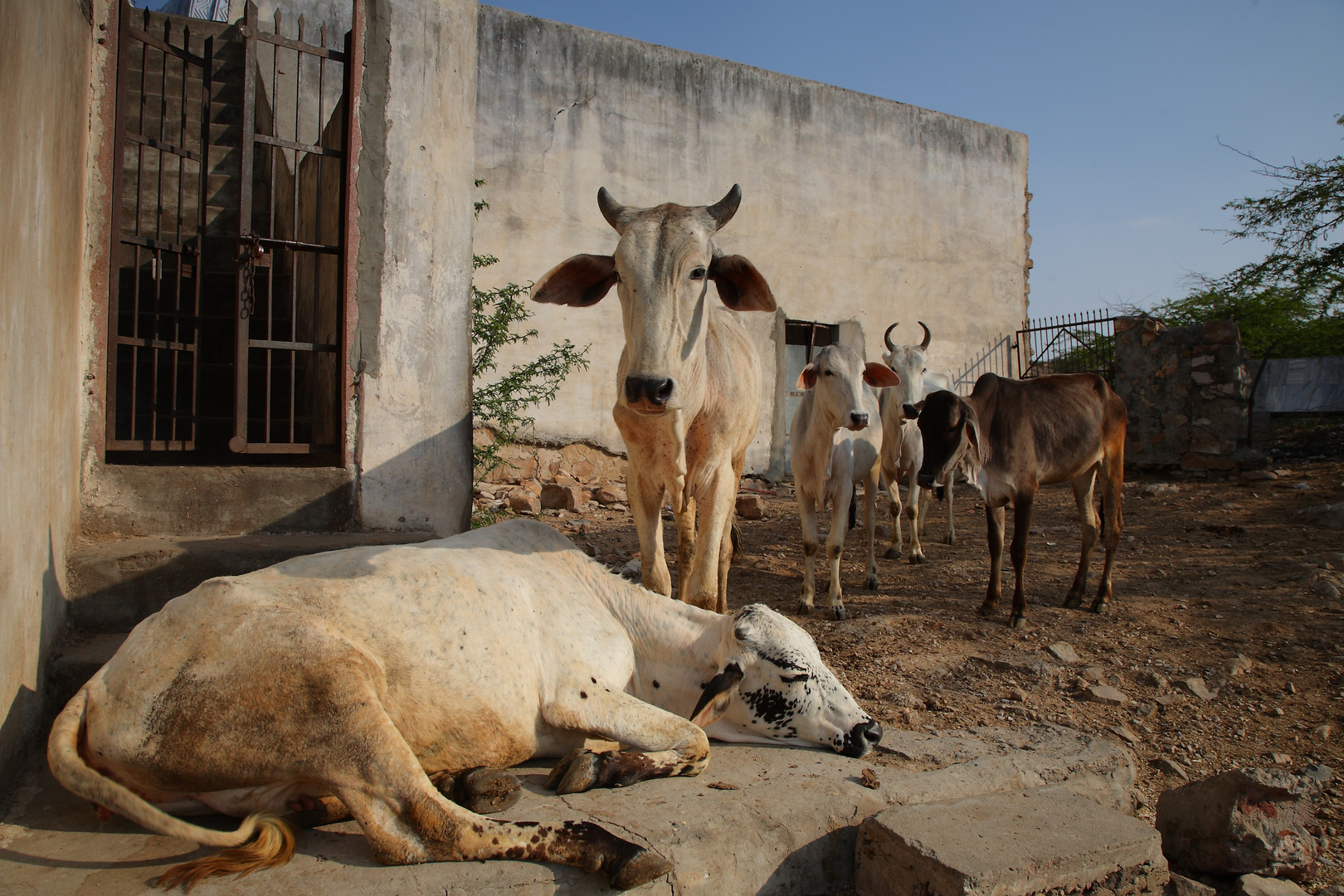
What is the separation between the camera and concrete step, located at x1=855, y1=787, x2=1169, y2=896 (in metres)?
2.40

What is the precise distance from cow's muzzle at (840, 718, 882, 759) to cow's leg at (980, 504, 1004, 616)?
3.17 metres

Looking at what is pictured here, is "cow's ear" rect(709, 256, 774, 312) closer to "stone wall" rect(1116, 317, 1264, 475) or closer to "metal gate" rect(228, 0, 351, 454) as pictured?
"metal gate" rect(228, 0, 351, 454)

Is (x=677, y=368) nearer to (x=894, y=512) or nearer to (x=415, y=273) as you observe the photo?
(x=415, y=273)

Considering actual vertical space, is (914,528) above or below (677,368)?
below

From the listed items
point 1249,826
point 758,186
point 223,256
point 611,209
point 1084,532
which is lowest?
point 1249,826

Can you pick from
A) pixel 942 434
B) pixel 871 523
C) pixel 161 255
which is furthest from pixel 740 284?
pixel 161 255

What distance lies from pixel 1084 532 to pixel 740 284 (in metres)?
3.87

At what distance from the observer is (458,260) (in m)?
4.95

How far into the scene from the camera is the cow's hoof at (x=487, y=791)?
8.38 ft

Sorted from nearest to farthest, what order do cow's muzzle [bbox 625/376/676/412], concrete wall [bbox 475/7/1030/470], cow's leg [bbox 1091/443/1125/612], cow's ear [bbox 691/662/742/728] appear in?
cow's ear [bbox 691/662/742/728] → cow's muzzle [bbox 625/376/676/412] → cow's leg [bbox 1091/443/1125/612] → concrete wall [bbox 475/7/1030/470]

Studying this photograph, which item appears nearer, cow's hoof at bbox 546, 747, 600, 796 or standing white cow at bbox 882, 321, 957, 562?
cow's hoof at bbox 546, 747, 600, 796

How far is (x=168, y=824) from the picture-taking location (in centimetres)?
224

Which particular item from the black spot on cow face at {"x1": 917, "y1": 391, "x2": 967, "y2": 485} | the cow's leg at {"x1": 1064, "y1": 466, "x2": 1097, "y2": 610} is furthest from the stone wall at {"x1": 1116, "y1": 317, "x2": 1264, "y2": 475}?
the black spot on cow face at {"x1": 917, "y1": 391, "x2": 967, "y2": 485}

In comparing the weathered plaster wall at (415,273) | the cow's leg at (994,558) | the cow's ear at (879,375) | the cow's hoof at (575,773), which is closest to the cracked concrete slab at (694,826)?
the cow's hoof at (575,773)
